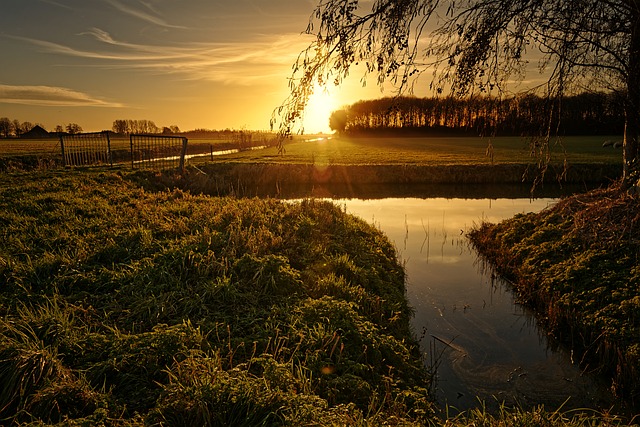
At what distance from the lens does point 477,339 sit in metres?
7.66

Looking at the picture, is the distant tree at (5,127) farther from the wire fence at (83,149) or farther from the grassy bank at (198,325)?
the grassy bank at (198,325)

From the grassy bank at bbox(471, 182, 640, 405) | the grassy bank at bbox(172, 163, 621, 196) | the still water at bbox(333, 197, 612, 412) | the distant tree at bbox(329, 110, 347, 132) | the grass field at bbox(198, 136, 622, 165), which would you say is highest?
the distant tree at bbox(329, 110, 347, 132)

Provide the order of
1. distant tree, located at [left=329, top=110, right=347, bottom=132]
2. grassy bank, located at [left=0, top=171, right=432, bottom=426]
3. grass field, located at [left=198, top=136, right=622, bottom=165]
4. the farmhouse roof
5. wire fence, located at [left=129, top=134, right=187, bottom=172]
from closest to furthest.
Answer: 1. grassy bank, located at [left=0, top=171, right=432, bottom=426]
2. wire fence, located at [left=129, top=134, right=187, bottom=172]
3. grass field, located at [left=198, top=136, right=622, bottom=165]
4. the farmhouse roof
5. distant tree, located at [left=329, top=110, right=347, bottom=132]

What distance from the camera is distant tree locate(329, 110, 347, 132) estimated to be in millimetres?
105181

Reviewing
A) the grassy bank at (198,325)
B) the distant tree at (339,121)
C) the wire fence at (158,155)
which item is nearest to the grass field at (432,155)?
the wire fence at (158,155)

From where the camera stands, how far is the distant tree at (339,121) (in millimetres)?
105181

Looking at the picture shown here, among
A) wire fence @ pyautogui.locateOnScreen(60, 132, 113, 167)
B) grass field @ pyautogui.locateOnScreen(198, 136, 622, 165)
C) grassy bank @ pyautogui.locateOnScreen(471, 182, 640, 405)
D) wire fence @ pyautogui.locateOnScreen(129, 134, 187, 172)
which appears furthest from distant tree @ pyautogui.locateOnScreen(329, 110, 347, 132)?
grassy bank @ pyautogui.locateOnScreen(471, 182, 640, 405)

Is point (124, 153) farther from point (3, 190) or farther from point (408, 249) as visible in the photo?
point (408, 249)

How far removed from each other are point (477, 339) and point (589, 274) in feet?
9.83

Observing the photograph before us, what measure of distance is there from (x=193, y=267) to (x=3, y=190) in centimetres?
1055

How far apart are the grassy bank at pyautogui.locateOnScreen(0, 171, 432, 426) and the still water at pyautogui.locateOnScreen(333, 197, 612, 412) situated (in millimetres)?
652

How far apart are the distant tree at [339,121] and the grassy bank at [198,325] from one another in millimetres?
97853

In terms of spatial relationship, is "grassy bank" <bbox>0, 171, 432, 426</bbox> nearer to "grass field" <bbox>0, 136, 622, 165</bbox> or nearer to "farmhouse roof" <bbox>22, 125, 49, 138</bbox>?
"grass field" <bbox>0, 136, 622, 165</bbox>

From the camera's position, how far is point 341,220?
12523 millimetres
